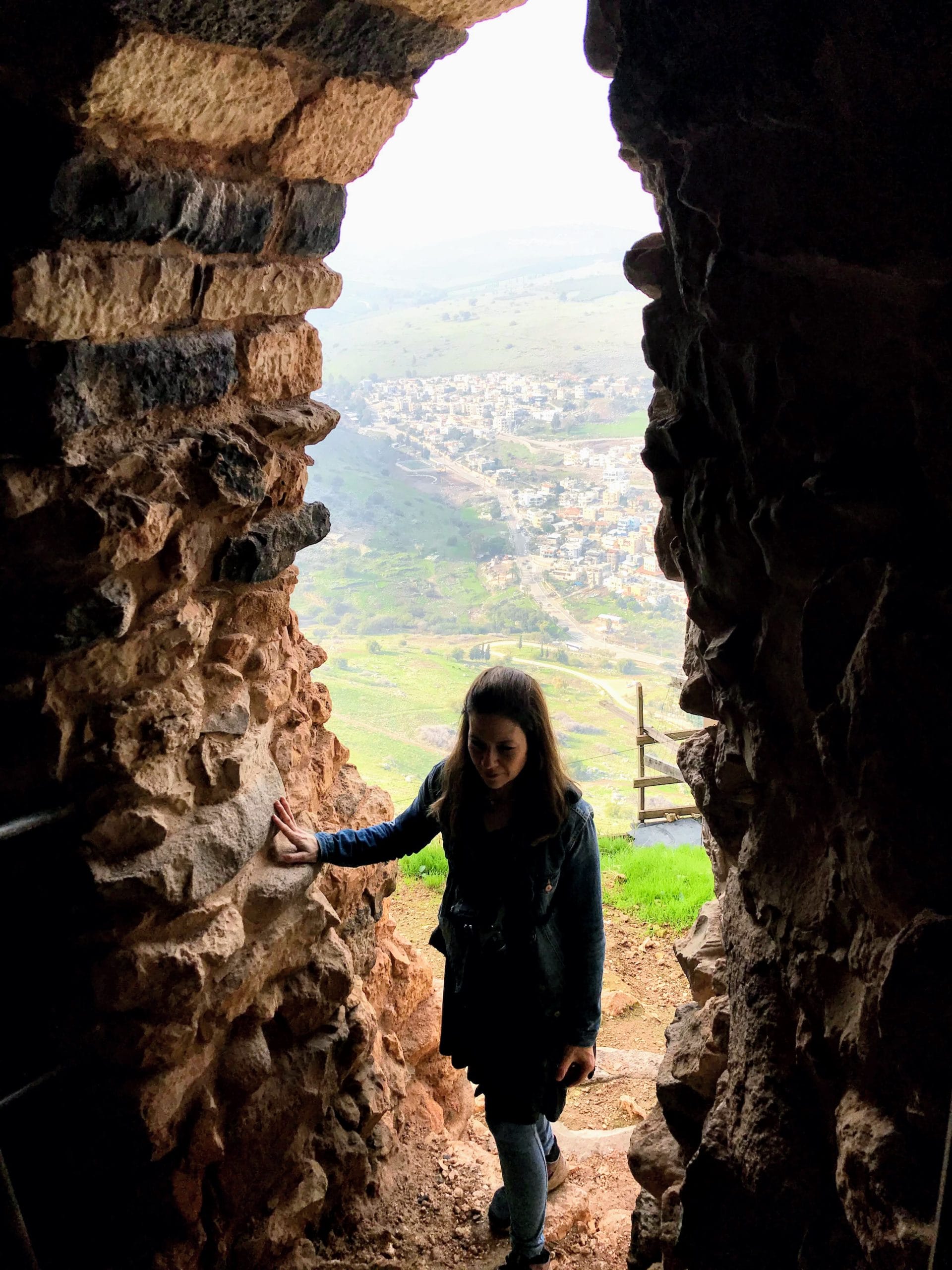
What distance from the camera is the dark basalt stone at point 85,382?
6.25ft

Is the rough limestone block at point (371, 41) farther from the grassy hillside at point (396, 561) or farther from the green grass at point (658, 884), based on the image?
the grassy hillside at point (396, 561)

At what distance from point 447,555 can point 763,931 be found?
7.80 meters

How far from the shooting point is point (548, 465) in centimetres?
968

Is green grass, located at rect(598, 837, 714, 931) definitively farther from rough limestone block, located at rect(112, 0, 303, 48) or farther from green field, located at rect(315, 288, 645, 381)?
green field, located at rect(315, 288, 645, 381)

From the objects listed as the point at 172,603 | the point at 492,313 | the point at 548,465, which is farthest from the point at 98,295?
the point at 492,313

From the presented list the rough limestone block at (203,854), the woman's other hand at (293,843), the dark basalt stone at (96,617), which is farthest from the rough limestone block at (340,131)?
the woman's other hand at (293,843)

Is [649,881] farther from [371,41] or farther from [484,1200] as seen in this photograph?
[371,41]

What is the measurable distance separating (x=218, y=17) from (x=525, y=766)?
5.34ft

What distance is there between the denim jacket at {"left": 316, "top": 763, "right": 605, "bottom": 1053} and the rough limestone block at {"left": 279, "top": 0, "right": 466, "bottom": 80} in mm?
1692

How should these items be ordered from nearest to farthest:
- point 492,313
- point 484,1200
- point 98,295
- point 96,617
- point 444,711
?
point 98,295, point 96,617, point 484,1200, point 444,711, point 492,313

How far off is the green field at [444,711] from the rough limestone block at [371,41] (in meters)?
5.07

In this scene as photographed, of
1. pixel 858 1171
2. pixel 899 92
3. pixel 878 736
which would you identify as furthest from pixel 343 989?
pixel 899 92

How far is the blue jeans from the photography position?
8.39 ft

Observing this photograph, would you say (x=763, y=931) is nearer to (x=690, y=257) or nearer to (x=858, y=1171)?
(x=858, y=1171)
